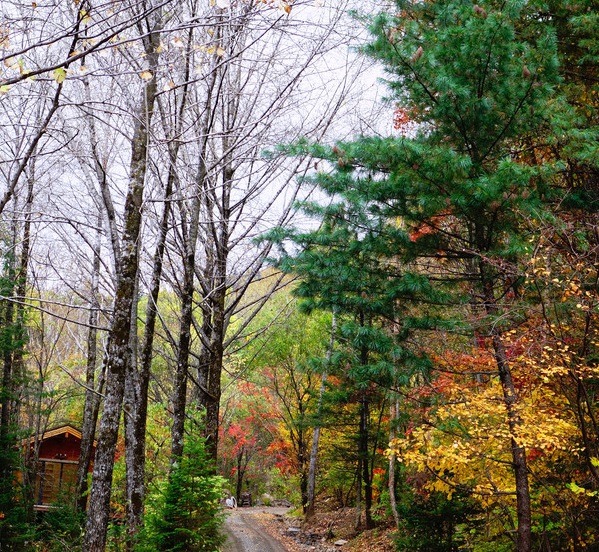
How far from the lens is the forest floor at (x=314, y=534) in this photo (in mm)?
13391

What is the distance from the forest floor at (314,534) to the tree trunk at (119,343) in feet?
26.2

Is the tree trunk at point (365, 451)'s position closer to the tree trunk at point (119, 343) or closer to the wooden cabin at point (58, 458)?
the tree trunk at point (119, 343)

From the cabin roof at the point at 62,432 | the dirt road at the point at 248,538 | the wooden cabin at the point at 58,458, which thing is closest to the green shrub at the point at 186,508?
the dirt road at the point at 248,538

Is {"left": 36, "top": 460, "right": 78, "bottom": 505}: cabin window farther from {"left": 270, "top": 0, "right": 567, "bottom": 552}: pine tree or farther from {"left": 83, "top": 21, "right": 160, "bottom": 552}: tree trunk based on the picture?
{"left": 83, "top": 21, "right": 160, "bottom": 552}: tree trunk

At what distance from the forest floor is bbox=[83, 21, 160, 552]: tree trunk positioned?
7979 millimetres

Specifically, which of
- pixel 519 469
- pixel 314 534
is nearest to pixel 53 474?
pixel 314 534

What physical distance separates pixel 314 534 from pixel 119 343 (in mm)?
13973

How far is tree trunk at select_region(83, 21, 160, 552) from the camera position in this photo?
4.93m

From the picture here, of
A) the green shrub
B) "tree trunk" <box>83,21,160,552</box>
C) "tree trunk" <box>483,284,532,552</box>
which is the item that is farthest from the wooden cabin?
"tree trunk" <box>483,284,532,552</box>

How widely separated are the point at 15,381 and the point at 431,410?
9.89 metres

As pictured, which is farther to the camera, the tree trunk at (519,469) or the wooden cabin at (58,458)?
the wooden cabin at (58,458)

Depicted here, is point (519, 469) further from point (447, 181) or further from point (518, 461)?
point (447, 181)

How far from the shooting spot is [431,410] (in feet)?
26.9

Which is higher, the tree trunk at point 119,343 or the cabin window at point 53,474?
the tree trunk at point 119,343
